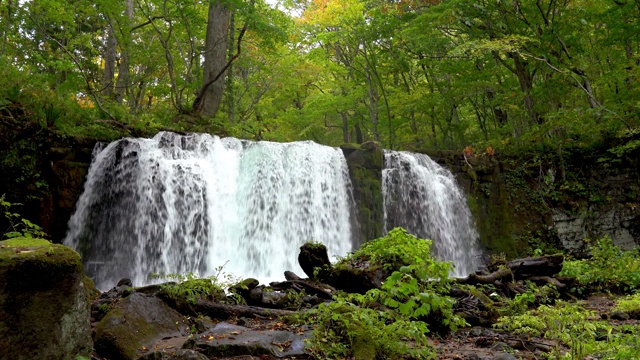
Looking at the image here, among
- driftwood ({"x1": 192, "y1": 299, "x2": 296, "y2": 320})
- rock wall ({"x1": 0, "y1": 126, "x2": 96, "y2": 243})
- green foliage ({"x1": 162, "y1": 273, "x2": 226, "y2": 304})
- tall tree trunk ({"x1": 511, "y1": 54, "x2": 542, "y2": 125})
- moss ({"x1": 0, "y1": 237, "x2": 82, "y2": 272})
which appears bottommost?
driftwood ({"x1": 192, "y1": 299, "x2": 296, "y2": 320})

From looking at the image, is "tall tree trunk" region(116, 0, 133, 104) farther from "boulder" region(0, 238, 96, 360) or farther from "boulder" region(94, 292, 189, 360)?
"boulder" region(0, 238, 96, 360)

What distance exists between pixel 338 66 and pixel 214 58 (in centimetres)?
737

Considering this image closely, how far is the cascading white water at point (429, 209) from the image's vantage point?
12859 mm

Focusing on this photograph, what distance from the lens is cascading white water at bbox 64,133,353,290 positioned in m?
9.13

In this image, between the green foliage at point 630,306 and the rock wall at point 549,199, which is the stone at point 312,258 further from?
the rock wall at point 549,199

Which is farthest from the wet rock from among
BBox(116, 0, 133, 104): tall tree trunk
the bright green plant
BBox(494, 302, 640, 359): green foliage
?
BBox(116, 0, 133, 104): tall tree trunk

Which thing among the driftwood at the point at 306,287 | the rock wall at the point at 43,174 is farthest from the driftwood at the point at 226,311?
the rock wall at the point at 43,174

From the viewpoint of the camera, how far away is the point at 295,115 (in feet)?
65.4

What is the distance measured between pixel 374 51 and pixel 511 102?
6.67 m

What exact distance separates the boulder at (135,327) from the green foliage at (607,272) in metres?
6.75

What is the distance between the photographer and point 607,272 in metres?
7.50

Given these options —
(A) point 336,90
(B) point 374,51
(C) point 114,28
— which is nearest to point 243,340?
(C) point 114,28

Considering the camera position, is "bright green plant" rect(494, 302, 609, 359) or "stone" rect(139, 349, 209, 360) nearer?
"stone" rect(139, 349, 209, 360)

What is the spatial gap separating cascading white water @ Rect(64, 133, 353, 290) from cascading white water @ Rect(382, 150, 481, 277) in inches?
88.7
